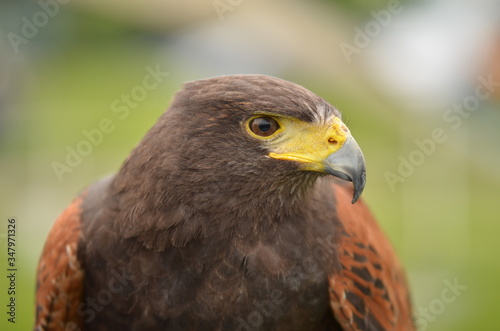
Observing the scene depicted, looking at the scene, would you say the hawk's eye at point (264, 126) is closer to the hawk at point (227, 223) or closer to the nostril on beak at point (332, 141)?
the hawk at point (227, 223)

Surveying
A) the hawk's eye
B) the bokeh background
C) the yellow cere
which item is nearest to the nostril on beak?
the yellow cere

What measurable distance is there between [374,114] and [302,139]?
9.43 meters

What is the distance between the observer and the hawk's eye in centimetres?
341

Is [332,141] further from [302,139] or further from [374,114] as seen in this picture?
[374,114]

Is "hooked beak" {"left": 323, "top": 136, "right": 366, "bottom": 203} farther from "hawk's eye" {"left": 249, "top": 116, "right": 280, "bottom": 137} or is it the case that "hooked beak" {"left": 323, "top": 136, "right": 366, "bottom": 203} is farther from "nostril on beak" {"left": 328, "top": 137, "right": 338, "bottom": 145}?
"hawk's eye" {"left": 249, "top": 116, "right": 280, "bottom": 137}

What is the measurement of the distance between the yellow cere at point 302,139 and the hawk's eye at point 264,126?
19 millimetres

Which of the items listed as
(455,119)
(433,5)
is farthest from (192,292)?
(455,119)

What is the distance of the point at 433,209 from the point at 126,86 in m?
10.1

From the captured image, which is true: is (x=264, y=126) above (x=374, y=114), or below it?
below

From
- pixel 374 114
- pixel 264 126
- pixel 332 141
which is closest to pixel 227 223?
pixel 264 126

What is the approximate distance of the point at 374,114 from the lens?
1259cm

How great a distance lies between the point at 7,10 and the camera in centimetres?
1517

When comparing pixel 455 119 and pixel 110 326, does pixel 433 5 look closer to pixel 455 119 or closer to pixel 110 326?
Answer: pixel 455 119

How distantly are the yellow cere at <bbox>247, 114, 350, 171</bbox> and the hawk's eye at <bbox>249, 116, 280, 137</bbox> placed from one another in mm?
19
